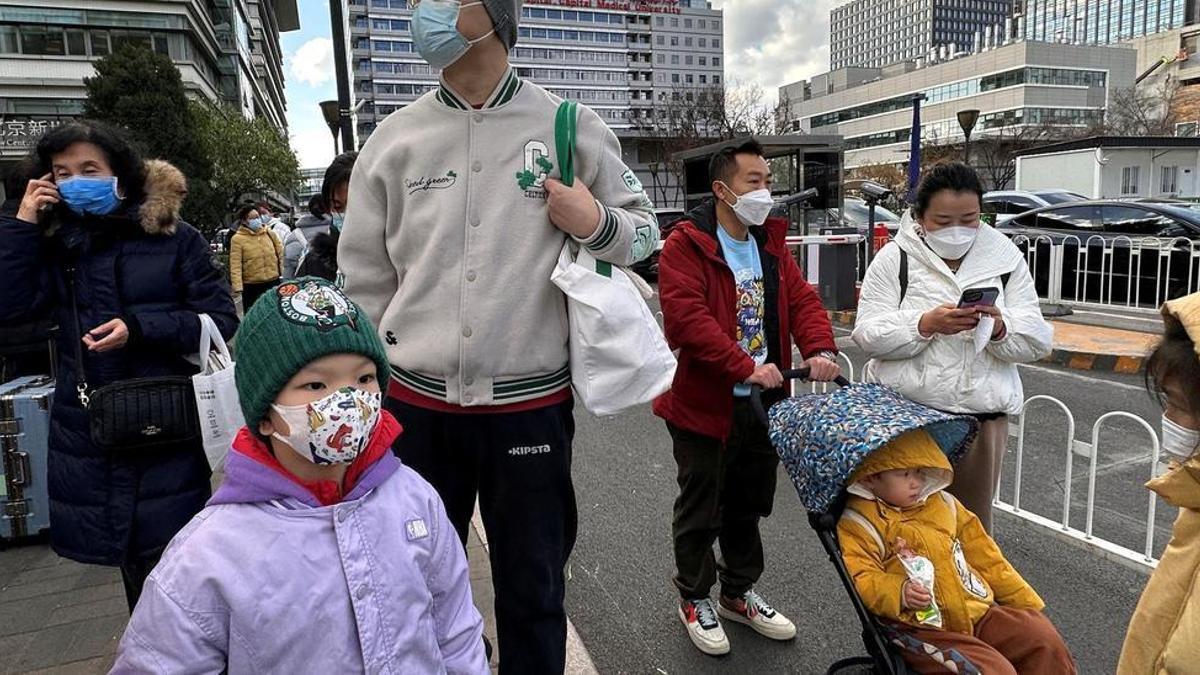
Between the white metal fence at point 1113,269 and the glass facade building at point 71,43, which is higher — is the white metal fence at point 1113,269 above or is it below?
below

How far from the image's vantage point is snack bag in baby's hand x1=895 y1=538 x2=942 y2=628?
7.30 feet

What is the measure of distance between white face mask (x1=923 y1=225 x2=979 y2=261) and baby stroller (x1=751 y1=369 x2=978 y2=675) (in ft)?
2.66

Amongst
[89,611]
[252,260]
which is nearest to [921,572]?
[89,611]

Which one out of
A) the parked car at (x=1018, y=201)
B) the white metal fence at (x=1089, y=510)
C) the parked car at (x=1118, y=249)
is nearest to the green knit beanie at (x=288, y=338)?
the white metal fence at (x=1089, y=510)

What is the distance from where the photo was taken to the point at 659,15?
12350 centimetres

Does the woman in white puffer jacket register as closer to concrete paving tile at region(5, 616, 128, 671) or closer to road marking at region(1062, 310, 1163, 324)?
concrete paving tile at region(5, 616, 128, 671)

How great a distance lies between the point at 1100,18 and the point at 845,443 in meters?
141

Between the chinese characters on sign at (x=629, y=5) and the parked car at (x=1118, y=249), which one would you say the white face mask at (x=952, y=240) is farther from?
the chinese characters on sign at (x=629, y=5)

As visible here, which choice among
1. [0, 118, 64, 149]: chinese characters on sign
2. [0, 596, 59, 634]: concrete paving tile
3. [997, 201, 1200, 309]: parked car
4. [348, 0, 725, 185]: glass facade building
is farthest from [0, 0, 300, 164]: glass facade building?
[348, 0, 725, 185]: glass facade building

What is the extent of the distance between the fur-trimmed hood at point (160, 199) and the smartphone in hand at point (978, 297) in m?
2.85

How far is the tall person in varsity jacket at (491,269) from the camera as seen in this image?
2.10 metres

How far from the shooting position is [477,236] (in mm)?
2100

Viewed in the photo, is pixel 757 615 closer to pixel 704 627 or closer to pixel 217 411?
pixel 704 627

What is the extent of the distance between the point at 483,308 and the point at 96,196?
1449 mm
